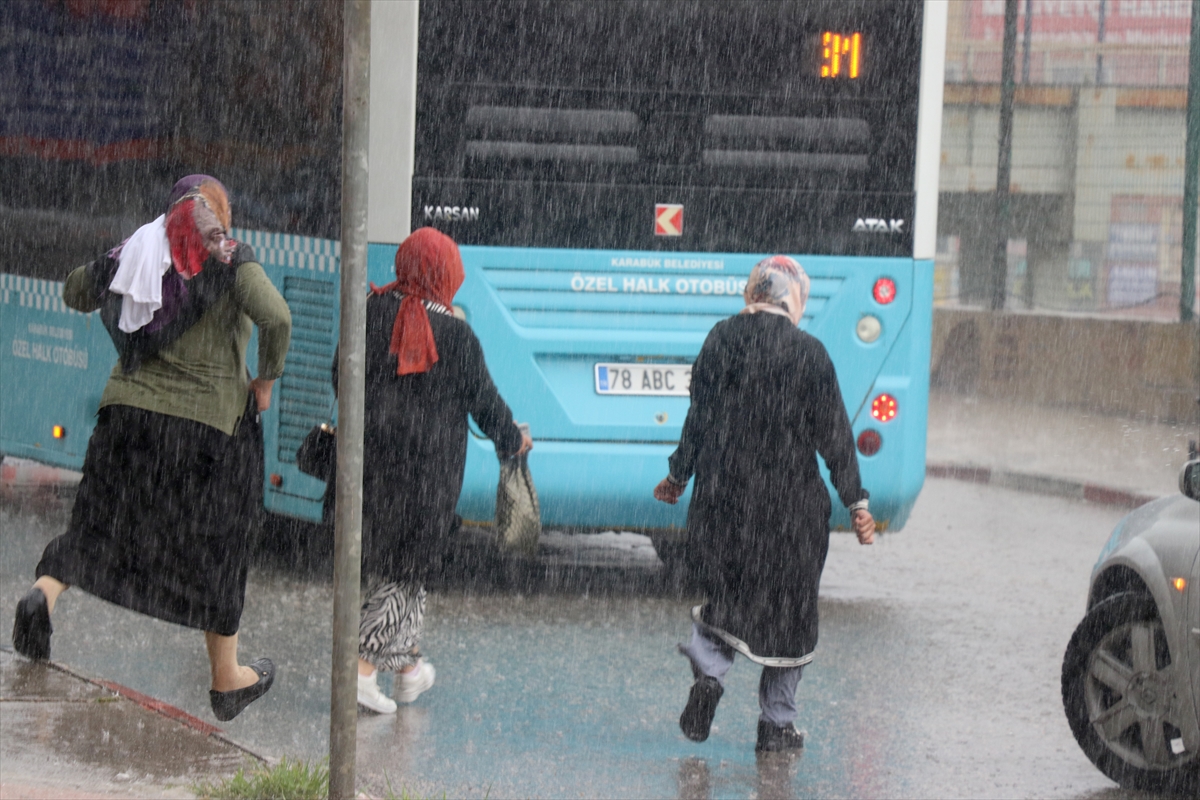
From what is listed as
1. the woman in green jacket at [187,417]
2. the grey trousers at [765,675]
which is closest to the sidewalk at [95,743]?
the woman in green jacket at [187,417]

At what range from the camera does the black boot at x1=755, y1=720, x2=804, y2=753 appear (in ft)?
21.1

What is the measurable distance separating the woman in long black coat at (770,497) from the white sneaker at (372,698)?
1.11 meters

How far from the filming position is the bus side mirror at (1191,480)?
5676 millimetres

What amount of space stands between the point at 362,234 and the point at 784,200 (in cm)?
468

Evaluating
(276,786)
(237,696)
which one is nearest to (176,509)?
(237,696)

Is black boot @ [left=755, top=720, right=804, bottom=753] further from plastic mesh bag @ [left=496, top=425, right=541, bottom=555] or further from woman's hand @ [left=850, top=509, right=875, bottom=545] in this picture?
plastic mesh bag @ [left=496, top=425, right=541, bottom=555]

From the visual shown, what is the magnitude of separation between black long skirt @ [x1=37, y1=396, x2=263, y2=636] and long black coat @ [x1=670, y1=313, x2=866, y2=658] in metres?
1.64

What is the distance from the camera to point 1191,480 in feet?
18.7

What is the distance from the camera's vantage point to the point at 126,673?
7277mm

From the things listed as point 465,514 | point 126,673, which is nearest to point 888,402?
point 465,514

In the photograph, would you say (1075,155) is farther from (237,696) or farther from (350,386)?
(350,386)

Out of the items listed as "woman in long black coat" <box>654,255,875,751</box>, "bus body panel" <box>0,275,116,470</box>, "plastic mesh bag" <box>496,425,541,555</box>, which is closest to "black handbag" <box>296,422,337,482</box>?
"plastic mesh bag" <box>496,425,541,555</box>

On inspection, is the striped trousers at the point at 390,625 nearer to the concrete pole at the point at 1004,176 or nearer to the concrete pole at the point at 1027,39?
the concrete pole at the point at 1004,176

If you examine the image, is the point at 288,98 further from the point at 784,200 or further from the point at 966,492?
the point at 966,492
